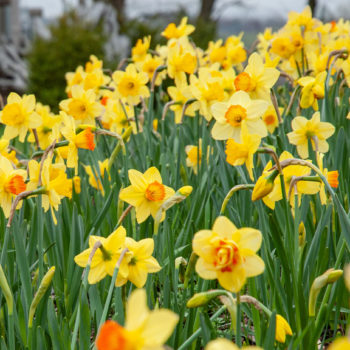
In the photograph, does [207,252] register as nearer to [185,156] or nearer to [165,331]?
[165,331]

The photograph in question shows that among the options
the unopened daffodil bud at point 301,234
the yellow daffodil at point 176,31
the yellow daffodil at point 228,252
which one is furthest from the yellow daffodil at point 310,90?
the yellow daffodil at point 176,31

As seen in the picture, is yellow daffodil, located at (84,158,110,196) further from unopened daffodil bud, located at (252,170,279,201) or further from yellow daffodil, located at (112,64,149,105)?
unopened daffodil bud, located at (252,170,279,201)

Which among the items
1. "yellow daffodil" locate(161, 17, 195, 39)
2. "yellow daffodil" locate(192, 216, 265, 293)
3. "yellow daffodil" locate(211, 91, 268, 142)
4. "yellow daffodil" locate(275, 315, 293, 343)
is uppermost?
"yellow daffodil" locate(161, 17, 195, 39)

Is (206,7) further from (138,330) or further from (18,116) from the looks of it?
(138,330)

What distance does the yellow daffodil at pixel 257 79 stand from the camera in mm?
1678

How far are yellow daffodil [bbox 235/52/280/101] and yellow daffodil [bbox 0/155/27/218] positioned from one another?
728mm

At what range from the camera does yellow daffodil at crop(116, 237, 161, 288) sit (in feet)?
3.39

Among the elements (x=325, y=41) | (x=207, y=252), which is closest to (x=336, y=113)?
(x=325, y=41)

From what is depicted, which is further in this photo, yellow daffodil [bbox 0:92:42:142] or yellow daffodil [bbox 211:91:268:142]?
yellow daffodil [bbox 0:92:42:142]

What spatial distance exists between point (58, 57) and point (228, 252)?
7.51 metres

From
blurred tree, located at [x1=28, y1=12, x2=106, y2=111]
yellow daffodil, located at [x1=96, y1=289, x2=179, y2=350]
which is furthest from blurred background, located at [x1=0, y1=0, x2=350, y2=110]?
yellow daffodil, located at [x1=96, y1=289, x2=179, y2=350]

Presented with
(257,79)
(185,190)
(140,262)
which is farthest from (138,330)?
(257,79)

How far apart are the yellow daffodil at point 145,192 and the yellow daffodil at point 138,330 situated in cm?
76

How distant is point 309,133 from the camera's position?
5.25 feet
